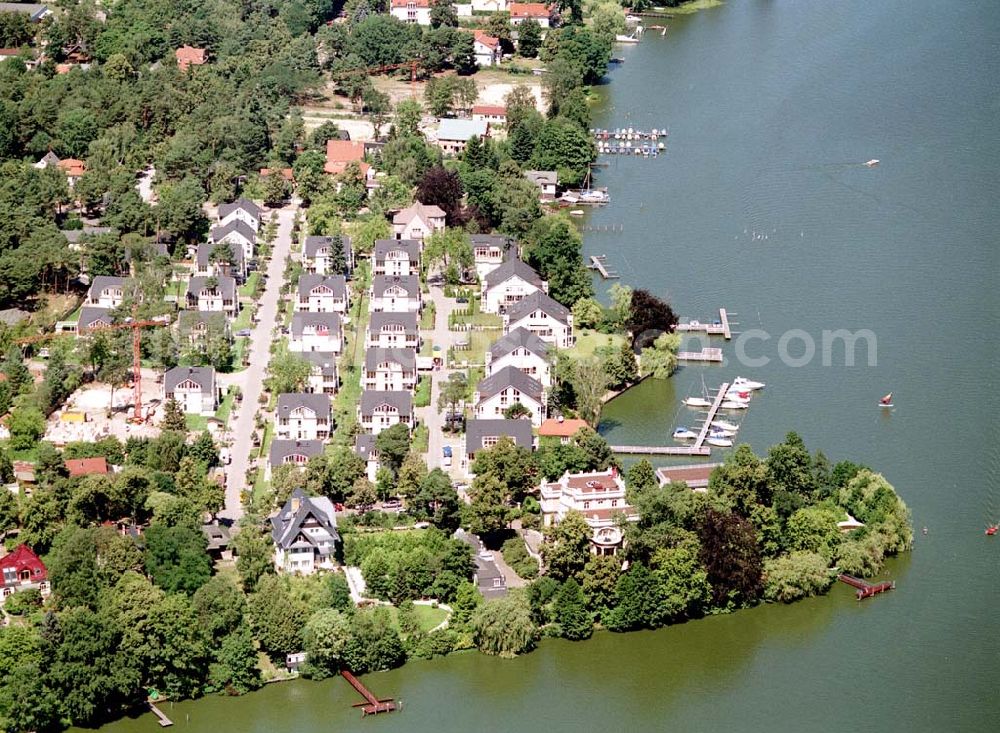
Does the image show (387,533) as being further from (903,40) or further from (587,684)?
(903,40)

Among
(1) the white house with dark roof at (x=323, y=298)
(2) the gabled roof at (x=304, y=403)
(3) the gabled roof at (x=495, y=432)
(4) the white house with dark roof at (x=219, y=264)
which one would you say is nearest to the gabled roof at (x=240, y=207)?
(4) the white house with dark roof at (x=219, y=264)

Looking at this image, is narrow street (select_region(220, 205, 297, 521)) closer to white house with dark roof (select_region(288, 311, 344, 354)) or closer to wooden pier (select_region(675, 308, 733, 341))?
white house with dark roof (select_region(288, 311, 344, 354))

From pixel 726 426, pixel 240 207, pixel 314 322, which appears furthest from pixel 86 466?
pixel 240 207

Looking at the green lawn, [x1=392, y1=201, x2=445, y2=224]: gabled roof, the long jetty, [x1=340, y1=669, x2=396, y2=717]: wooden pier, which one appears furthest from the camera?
[x1=392, y1=201, x2=445, y2=224]: gabled roof

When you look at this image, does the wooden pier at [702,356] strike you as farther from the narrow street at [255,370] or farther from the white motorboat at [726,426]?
the narrow street at [255,370]

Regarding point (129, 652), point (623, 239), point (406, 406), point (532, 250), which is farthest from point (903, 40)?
point (129, 652)

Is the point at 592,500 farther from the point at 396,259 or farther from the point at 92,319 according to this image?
the point at 92,319

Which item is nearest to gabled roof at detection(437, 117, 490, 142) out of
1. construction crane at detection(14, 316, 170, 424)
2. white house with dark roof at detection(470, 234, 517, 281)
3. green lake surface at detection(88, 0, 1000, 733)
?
green lake surface at detection(88, 0, 1000, 733)
